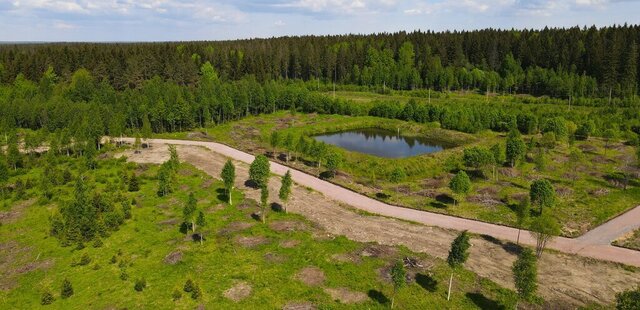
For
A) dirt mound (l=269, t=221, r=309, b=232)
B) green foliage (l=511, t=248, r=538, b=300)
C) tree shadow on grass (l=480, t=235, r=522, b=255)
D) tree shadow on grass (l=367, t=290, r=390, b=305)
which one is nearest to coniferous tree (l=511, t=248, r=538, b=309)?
green foliage (l=511, t=248, r=538, b=300)

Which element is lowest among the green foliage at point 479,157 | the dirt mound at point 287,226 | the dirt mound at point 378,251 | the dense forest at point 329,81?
the dirt mound at point 378,251

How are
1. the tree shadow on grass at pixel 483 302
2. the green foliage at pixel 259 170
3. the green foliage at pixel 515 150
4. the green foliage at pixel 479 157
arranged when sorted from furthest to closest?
1. the green foliage at pixel 515 150
2. the green foliage at pixel 479 157
3. the green foliage at pixel 259 170
4. the tree shadow on grass at pixel 483 302

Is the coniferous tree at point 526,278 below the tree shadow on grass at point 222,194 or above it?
above

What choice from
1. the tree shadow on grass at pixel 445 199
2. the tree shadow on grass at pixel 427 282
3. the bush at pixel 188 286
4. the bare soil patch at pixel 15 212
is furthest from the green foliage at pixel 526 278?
the bare soil patch at pixel 15 212

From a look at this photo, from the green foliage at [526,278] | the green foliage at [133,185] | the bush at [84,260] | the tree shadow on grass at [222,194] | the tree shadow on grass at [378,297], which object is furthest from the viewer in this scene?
the green foliage at [133,185]

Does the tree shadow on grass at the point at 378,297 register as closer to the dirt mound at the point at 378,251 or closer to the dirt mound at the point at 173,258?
the dirt mound at the point at 378,251

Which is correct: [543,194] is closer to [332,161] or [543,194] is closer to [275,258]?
[332,161]

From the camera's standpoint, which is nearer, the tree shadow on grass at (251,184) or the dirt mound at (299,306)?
the dirt mound at (299,306)

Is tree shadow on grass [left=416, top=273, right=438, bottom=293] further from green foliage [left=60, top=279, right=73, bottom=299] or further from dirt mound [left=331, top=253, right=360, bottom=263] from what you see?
green foliage [left=60, top=279, right=73, bottom=299]
